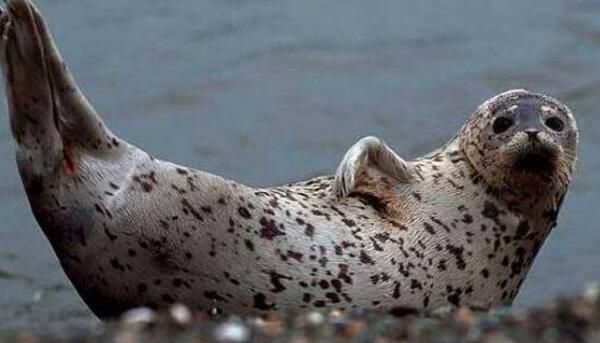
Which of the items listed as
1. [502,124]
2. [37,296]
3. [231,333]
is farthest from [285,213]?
[231,333]

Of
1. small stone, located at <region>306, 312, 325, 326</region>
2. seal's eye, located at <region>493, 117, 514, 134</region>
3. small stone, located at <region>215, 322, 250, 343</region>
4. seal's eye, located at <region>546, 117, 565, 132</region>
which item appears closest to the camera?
small stone, located at <region>215, 322, 250, 343</region>

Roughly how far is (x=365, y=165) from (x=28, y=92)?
170 centimetres

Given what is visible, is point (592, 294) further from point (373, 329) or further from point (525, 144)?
Answer: point (525, 144)

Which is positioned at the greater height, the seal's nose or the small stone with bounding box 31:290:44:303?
the seal's nose

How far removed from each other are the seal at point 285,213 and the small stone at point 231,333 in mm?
1941

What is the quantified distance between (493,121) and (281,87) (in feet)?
12.2

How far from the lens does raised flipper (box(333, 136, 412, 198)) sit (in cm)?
926

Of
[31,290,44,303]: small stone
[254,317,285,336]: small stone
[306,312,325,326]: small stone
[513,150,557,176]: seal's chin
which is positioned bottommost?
[31,290,44,303]: small stone

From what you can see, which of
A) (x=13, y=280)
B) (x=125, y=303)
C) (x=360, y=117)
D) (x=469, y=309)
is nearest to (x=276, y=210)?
(x=125, y=303)

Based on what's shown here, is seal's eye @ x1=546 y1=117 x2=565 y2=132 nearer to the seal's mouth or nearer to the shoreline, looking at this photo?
the seal's mouth

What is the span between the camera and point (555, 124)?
31.1ft

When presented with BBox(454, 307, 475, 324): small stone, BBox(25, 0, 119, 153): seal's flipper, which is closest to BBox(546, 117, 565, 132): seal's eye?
BBox(25, 0, 119, 153): seal's flipper

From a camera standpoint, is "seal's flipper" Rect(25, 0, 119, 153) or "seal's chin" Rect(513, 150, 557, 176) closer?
"seal's flipper" Rect(25, 0, 119, 153)

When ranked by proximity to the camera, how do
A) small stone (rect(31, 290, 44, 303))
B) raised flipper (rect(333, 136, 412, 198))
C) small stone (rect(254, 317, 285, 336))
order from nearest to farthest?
small stone (rect(254, 317, 285, 336)), raised flipper (rect(333, 136, 412, 198)), small stone (rect(31, 290, 44, 303))
